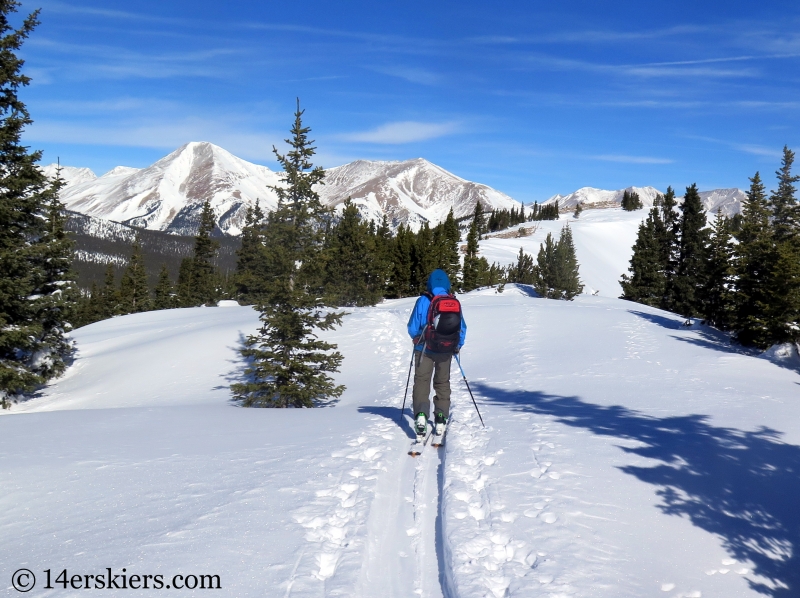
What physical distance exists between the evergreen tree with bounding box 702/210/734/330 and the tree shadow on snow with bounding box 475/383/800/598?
18943 mm

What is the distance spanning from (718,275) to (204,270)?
157 feet

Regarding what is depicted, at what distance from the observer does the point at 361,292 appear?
3547 cm

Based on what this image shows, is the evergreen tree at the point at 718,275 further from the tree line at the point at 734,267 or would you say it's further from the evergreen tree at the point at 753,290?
the evergreen tree at the point at 753,290

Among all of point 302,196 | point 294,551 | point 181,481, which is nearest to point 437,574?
point 294,551

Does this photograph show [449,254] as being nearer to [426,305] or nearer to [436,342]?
[426,305]

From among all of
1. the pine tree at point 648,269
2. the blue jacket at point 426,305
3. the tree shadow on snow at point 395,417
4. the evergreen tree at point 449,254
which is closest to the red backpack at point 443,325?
the blue jacket at point 426,305

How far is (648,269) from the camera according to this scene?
48156 mm

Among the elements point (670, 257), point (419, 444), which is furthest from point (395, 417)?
point (670, 257)

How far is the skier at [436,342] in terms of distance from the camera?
7773mm

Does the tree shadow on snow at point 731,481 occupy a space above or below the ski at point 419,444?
above

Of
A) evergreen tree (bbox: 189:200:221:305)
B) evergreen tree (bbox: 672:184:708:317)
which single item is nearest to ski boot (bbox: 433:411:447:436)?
evergreen tree (bbox: 672:184:708:317)

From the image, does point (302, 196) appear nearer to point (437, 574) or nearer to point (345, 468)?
point (345, 468)

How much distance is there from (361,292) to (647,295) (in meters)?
29.7

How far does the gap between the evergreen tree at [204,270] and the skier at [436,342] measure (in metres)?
49.3
